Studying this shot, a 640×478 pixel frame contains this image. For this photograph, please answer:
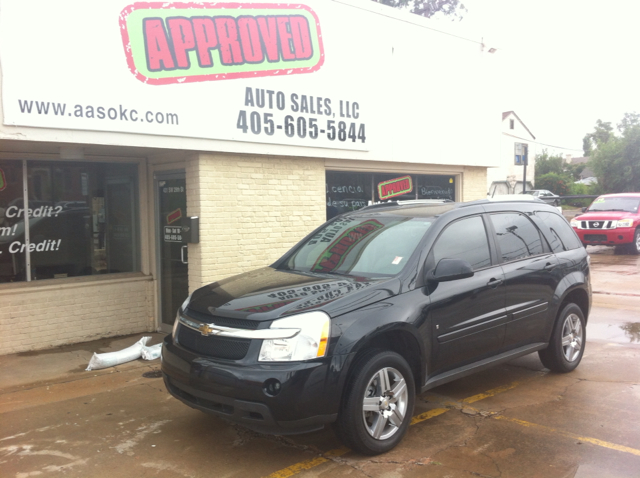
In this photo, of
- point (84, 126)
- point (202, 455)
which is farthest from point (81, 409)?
point (84, 126)

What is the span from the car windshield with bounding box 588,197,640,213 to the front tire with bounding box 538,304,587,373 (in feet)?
46.3

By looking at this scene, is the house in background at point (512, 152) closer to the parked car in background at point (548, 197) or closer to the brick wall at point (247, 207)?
the parked car in background at point (548, 197)

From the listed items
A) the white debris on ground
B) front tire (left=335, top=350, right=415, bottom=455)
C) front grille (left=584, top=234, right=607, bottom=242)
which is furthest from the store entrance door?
front grille (left=584, top=234, right=607, bottom=242)

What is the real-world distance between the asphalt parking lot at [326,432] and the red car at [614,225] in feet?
40.6

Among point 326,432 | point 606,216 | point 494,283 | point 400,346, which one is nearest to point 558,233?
point 494,283

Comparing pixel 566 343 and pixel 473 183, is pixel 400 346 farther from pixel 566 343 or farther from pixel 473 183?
pixel 473 183

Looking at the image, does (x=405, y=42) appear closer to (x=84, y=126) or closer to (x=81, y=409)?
(x=84, y=126)

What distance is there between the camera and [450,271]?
4.67 metres

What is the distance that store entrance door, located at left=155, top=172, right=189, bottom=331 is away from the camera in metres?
8.16

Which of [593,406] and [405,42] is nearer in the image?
[593,406]

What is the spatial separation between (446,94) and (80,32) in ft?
22.7

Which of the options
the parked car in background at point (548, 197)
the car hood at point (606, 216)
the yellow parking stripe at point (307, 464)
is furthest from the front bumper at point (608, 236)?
the yellow parking stripe at point (307, 464)

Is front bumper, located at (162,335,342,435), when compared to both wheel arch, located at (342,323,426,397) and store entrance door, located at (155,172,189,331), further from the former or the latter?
store entrance door, located at (155,172,189,331)

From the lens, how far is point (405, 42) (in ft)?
33.9
